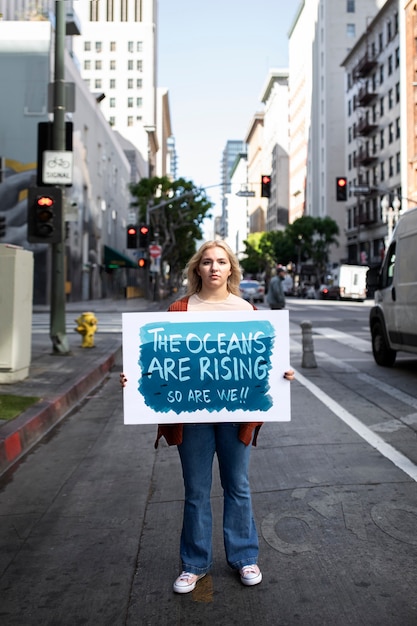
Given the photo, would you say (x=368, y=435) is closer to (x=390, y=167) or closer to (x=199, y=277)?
(x=199, y=277)

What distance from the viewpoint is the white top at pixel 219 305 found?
3.91m

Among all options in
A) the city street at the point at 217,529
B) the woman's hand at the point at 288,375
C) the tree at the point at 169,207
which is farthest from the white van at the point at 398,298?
the tree at the point at 169,207

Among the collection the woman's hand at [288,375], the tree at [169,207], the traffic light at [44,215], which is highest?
the tree at [169,207]

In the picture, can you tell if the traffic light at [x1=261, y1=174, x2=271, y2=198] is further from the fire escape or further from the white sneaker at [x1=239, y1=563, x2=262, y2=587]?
the fire escape

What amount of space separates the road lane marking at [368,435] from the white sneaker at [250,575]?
233 cm

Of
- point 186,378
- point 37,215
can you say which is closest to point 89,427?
point 186,378

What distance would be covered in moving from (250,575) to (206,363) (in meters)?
1.09

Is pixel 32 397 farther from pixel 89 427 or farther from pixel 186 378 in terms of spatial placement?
pixel 186 378

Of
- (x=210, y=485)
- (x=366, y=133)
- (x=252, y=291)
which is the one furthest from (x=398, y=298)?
(x=366, y=133)

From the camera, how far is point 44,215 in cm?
1353

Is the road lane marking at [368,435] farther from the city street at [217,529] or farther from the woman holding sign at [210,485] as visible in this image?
the woman holding sign at [210,485]

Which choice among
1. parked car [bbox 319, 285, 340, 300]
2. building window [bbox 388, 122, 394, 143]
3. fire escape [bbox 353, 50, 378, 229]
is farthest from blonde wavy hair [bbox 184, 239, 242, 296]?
fire escape [bbox 353, 50, 378, 229]

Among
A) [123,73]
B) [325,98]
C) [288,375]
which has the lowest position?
[288,375]

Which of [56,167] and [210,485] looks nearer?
[210,485]
